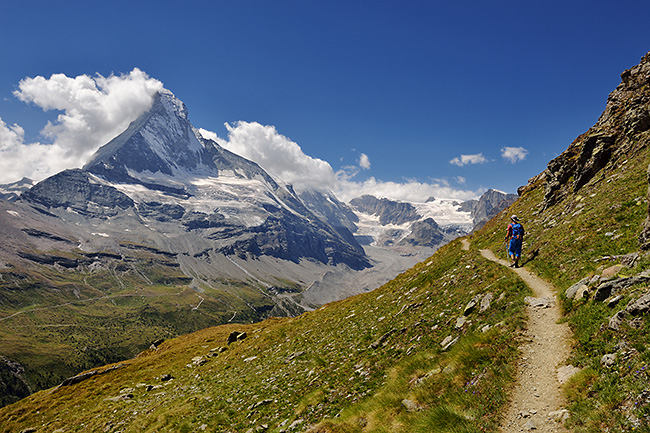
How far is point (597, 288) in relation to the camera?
42.6 feet

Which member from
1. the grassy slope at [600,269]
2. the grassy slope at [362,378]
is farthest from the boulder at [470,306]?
the grassy slope at [600,269]


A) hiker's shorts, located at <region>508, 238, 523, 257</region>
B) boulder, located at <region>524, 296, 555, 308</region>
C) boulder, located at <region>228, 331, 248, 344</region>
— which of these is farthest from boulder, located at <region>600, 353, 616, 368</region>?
boulder, located at <region>228, 331, 248, 344</region>

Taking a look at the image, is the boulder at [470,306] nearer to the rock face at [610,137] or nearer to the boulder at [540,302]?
the boulder at [540,302]

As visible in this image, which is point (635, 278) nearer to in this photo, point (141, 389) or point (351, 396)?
point (351, 396)

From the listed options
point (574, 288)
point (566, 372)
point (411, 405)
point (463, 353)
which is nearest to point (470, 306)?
point (574, 288)

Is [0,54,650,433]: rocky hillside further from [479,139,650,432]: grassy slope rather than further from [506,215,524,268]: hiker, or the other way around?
[506,215,524,268]: hiker

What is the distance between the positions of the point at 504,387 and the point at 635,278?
271 inches

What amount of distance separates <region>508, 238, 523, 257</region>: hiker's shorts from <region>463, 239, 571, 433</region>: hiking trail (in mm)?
10255

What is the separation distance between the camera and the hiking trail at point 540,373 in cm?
902

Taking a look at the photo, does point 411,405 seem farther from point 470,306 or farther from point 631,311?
point 470,306

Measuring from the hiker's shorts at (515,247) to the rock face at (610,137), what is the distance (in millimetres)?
16718

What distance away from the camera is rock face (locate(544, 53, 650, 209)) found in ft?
110

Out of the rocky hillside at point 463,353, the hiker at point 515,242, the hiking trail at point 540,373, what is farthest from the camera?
the hiker at point 515,242

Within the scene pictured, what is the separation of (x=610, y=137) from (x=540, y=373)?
126 feet
